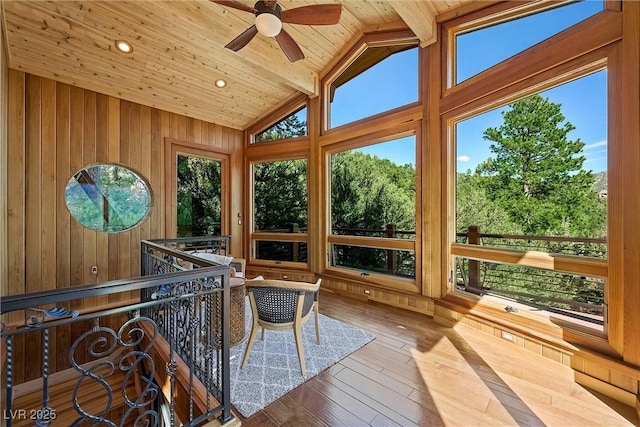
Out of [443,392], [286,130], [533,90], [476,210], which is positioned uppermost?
[286,130]

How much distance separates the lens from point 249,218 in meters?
5.55

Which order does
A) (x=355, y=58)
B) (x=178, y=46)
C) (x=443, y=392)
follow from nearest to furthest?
(x=443, y=392) → (x=178, y=46) → (x=355, y=58)

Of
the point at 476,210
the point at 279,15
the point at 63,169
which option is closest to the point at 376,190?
the point at 476,210

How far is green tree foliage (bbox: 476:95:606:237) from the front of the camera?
2.41 m

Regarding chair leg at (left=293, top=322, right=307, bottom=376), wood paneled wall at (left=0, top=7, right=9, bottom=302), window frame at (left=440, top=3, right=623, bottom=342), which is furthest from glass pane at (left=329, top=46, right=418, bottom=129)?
wood paneled wall at (left=0, top=7, right=9, bottom=302)

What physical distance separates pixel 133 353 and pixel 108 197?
3.54 metres

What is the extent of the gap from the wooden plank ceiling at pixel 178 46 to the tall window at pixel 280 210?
1.35m

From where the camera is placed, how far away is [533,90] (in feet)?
8.54

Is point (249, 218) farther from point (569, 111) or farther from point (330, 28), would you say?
point (569, 111)

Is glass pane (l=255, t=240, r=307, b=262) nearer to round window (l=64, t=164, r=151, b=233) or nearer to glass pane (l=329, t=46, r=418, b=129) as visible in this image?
round window (l=64, t=164, r=151, b=233)

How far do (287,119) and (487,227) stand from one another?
3.92 meters

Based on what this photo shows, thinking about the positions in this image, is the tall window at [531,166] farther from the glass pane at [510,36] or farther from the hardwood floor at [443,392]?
the hardwood floor at [443,392]

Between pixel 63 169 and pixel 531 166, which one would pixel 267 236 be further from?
pixel 531 166

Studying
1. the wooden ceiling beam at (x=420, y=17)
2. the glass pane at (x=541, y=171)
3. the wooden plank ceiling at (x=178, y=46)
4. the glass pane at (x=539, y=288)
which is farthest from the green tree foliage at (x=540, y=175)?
the wooden plank ceiling at (x=178, y=46)
